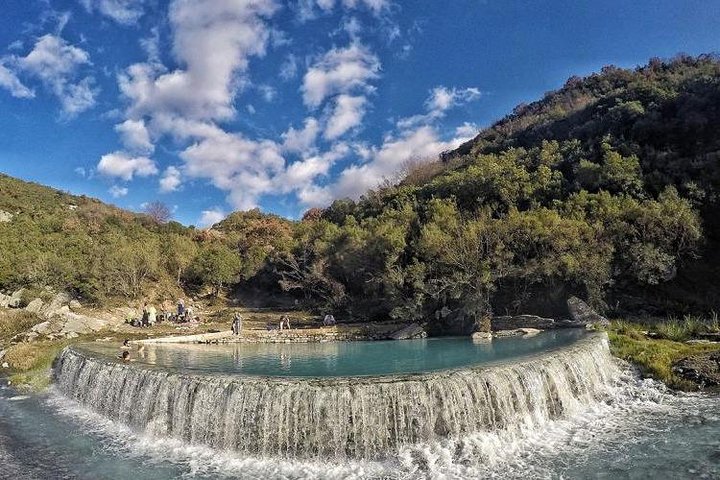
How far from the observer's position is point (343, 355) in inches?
802

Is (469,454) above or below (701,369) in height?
below

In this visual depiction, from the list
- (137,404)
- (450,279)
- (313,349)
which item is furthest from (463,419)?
(450,279)

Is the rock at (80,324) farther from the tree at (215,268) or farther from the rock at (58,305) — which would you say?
the tree at (215,268)

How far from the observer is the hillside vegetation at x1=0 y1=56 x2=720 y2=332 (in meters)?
26.2

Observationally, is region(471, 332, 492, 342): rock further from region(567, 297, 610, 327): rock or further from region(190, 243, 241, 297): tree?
region(190, 243, 241, 297): tree

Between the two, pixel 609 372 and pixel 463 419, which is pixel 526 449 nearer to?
pixel 463 419

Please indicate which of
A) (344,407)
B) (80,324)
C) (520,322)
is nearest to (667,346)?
(520,322)

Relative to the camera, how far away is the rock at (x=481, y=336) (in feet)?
75.0

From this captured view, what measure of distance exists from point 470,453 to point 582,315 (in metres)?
15.7

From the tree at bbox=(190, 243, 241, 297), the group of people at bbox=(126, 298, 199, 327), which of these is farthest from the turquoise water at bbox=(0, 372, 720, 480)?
the tree at bbox=(190, 243, 241, 297)

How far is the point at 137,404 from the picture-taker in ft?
43.5

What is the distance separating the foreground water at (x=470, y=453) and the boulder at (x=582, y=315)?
908 cm

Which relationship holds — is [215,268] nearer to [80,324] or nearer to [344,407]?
[80,324]

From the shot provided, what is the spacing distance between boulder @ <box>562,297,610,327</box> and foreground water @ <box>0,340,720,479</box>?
9083 mm
